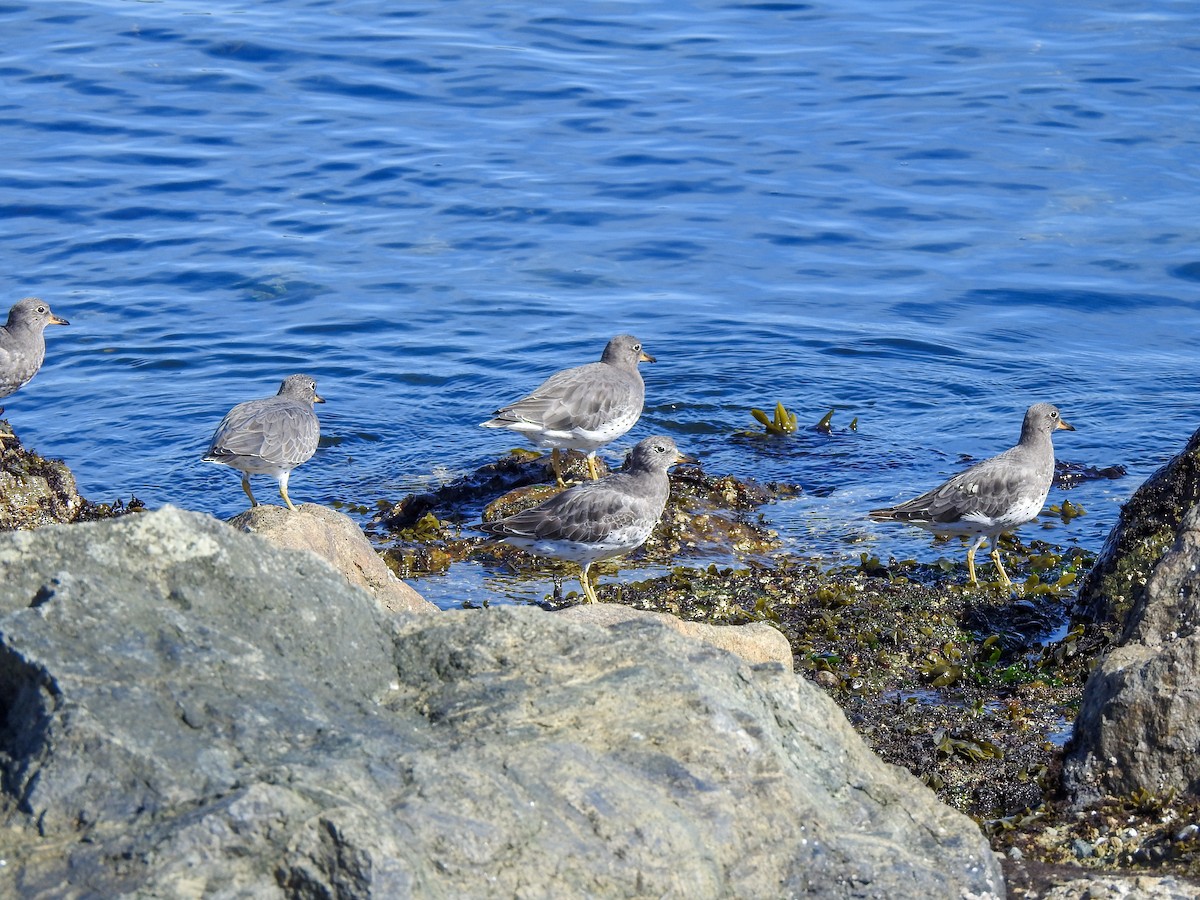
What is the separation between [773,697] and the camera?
13.5ft

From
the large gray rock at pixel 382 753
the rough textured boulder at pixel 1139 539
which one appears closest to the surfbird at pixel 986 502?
the rough textured boulder at pixel 1139 539

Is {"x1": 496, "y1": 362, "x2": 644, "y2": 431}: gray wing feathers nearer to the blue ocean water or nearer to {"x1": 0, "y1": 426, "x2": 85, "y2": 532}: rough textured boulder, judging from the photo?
the blue ocean water

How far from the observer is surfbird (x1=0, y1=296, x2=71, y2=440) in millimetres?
10844

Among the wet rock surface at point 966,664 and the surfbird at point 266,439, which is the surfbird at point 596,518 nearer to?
the wet rock surface at point 966,664

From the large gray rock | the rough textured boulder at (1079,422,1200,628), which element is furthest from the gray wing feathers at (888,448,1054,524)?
the large gray rock

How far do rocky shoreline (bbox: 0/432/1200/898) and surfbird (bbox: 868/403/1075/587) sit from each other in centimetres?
390

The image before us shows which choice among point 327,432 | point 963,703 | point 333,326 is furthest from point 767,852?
point 333,326

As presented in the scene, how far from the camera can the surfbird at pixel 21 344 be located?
10.8 metres

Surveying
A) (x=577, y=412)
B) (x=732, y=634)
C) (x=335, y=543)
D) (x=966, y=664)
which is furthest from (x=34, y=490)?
(x=966, y=664)

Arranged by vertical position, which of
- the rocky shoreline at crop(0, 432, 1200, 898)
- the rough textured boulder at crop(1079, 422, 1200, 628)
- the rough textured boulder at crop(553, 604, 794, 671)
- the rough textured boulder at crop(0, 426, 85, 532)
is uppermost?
the rocky shoreline at crop(0, 432, 1200, 898)

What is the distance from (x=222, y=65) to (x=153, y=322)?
8.50 metres

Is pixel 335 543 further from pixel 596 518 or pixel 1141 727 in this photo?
pixel 1141 727

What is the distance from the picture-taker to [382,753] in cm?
338

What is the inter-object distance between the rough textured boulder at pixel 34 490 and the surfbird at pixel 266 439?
913 mm
